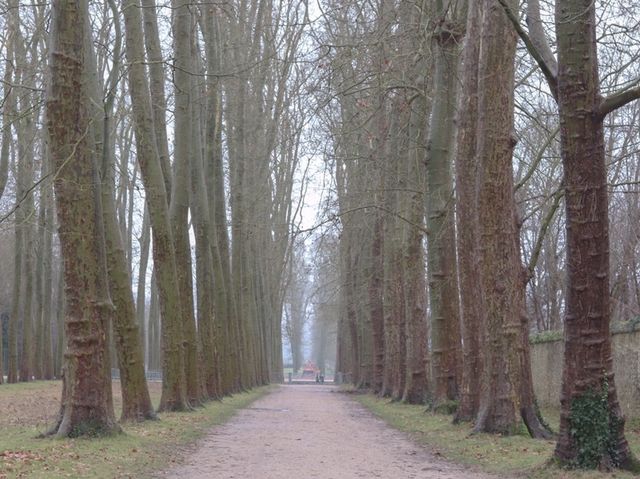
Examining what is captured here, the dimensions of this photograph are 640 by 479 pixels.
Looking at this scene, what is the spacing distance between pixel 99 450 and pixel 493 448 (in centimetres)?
509

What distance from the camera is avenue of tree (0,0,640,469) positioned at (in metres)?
8.87

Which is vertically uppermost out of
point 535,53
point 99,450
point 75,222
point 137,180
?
point 137,180

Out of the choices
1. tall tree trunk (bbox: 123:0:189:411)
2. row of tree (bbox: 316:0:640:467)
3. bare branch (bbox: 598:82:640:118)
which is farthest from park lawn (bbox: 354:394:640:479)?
tall tree trunk (bbox: 123:0:189:411)

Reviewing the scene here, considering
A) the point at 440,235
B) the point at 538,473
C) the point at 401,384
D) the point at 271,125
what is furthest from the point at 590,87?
the point at 271,125

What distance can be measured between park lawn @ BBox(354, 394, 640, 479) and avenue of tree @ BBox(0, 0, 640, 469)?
280mm

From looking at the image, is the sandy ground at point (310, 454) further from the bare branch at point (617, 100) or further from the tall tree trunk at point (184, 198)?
the bare branch at point (617, 100)

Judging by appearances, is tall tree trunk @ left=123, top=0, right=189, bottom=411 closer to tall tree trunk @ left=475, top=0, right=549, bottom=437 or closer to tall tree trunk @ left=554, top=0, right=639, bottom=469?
tall tree trunk @ left=475, top=0, right=549, bottom=437

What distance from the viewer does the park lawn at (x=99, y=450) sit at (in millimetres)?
8438

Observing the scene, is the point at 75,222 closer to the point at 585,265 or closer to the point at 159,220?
the point at 159,220

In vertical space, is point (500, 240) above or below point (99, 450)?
above

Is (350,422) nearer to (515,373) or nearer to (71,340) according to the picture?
(515,373)

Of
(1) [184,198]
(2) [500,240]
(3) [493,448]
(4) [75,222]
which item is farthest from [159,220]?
(3) [493,448]

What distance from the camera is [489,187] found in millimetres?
12633

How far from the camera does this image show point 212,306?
23.6 metres
